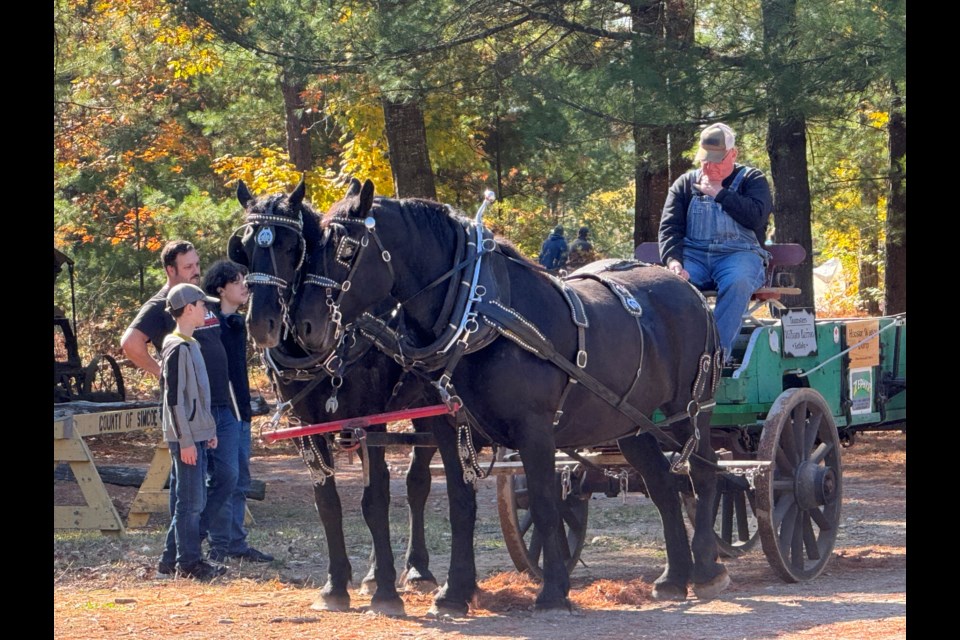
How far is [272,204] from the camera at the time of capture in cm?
652

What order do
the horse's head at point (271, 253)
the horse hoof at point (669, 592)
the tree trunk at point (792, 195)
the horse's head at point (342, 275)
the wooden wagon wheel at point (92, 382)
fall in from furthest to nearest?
the wooden wagon wheel at point (92, 382)
the tree trunk at point (792, 195)
the horse hoof at point (669, 592)
the horse's head at point (342, 275)
the horse's head at point (271, 253)

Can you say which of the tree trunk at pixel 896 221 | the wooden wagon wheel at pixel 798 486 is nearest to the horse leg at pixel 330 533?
the wooden wagon wheel at pixel 798 486

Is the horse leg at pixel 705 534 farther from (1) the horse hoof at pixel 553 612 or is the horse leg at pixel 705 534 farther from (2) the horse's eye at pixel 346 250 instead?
(2) the horse's eye at pixel 346 250

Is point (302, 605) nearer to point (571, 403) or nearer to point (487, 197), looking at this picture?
point (571, 403)

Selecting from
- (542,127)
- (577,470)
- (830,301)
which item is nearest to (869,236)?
(542,127)

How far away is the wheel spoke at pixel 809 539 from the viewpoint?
832 centimetres

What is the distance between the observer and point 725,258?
8.38 m

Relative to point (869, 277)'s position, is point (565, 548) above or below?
below

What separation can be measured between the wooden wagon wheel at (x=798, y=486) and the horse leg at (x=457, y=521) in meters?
1.83

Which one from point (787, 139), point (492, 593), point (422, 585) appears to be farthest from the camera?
point (787, 139)

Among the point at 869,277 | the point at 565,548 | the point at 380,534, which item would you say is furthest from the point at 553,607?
the point at 869,277

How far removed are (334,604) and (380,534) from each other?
461 mm

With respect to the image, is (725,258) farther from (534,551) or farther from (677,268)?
(534,551)

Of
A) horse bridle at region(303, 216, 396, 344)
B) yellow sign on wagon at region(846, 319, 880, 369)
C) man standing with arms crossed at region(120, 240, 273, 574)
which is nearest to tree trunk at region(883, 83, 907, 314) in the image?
yellow sign on wagon at region(846, 319, 880, 369)
